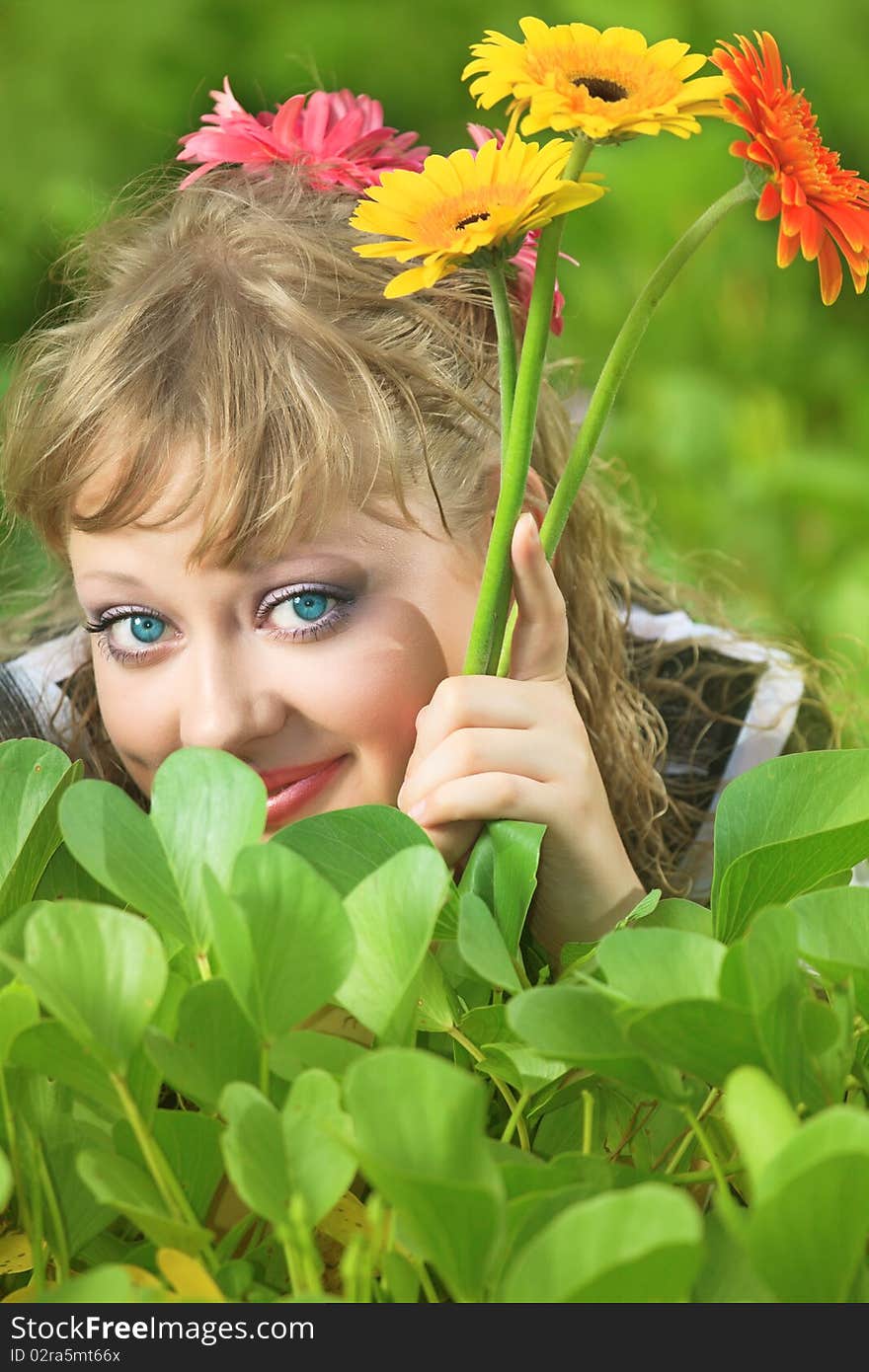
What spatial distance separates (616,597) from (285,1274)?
0.76m

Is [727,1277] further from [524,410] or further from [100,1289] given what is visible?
[524,410]

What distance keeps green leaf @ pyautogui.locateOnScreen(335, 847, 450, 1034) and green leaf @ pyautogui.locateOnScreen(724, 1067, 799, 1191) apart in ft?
0.23

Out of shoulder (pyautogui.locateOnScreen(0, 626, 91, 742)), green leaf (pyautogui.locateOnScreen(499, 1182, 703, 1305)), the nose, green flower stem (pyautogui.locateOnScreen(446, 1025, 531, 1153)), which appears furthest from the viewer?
shoulder (pyautogui.locateOnScreen(0, 626, 91, 742))

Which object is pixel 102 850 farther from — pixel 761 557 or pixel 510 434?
pixel 761 557

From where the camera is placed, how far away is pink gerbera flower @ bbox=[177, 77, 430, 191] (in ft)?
2.27

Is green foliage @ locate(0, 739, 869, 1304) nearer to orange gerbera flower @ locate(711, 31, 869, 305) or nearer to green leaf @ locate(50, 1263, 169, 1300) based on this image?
green leaf @ locate(50, 1263, 169, 1300)

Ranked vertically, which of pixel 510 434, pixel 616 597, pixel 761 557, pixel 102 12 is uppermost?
pixel 102 12

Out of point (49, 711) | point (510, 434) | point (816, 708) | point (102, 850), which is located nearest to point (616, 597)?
point (816, 708)

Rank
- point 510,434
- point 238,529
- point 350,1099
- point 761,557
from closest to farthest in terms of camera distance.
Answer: point 350,1099, point 510,434, point 238,529, point 761,557

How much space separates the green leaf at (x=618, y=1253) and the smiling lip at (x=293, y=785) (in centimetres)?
42

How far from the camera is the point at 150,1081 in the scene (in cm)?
24

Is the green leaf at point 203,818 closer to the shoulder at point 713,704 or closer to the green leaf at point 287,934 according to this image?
the green leaf at point 287,934

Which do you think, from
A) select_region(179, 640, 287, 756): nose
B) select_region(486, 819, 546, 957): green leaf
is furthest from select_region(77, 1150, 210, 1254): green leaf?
select_region(179, 640, 287, 756): nose

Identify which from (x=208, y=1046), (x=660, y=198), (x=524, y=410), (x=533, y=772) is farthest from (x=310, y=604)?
(x=660, y=198)
